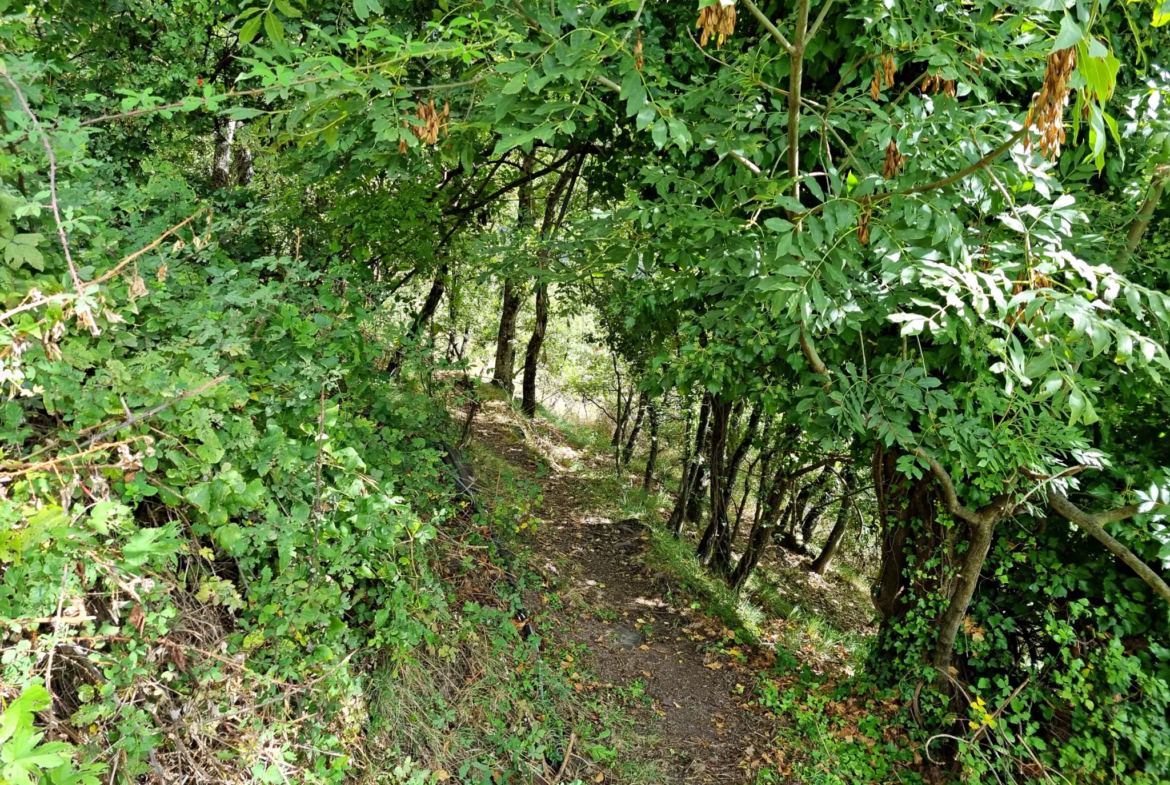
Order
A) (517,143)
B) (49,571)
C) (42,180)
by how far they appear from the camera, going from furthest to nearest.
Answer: (42,180) → (517,143) → (49,571)

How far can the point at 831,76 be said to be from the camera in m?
3.75

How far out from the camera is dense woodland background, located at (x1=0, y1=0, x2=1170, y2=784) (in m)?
1.89

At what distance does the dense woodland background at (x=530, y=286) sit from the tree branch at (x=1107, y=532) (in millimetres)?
17

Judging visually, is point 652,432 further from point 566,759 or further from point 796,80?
point 796,80

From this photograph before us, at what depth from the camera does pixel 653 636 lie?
204 inches

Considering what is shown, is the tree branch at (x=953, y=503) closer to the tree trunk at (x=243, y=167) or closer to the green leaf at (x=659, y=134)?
the green leaf at (x=659, y=134)

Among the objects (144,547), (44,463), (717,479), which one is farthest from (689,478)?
(44,463)

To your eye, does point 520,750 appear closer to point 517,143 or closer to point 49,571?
point 49,571

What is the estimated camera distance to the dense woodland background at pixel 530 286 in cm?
189

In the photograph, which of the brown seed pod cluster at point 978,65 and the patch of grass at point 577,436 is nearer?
the brown seed pod cluster at point 978,65

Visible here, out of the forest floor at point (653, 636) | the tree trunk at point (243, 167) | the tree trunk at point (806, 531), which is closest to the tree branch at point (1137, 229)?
the forest floor at point (653, 636)

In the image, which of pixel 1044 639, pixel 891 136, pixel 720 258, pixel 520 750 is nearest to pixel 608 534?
pixel 520 750

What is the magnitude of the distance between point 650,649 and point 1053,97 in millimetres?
4618

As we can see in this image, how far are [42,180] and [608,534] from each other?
541cm
